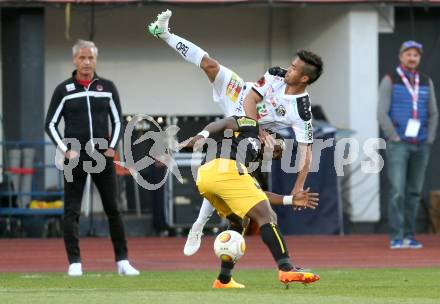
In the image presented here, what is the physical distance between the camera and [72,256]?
13391 millimetres

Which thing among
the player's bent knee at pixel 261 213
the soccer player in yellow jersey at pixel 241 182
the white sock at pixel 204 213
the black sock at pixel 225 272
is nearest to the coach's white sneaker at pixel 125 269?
the white sock at pixel 204 213

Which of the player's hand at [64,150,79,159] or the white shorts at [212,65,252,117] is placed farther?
the white shorts at [212,65,252,117]

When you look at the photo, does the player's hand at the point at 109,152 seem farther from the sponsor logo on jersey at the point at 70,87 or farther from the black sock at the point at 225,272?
the black sock at the point at 225,272

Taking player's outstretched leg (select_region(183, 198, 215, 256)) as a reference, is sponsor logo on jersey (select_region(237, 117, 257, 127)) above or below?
above

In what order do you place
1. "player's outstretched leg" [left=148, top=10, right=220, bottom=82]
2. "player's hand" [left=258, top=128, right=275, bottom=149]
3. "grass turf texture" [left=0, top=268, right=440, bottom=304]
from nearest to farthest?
"grass turf texture" [left=0, top=268, right=440, bottom=304] → "player's hand" [left=258, top=128, right=275, bottom=149] → "player's outstretched leg" [left=148, top=10, right=220, bottom=82]

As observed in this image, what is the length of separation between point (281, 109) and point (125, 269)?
8.72ft

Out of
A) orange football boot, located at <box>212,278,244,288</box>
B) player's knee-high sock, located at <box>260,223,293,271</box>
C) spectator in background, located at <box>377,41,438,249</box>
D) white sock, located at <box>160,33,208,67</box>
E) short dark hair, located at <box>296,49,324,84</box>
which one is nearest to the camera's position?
player's knee-high sock, located at <box>260,223,293,271</box>

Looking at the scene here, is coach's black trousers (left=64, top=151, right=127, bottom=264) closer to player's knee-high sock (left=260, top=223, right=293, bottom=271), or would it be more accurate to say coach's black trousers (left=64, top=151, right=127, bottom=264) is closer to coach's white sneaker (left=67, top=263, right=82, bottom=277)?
coach's white sneaker (left=67, top=263, right=82, bottom=277)

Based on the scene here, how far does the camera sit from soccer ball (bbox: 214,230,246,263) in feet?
35.8

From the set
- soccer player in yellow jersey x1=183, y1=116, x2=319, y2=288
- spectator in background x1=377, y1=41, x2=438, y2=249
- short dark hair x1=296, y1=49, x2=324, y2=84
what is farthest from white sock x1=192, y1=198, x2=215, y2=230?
spectator in background x1=377, y1=41, x2=438, y2=249

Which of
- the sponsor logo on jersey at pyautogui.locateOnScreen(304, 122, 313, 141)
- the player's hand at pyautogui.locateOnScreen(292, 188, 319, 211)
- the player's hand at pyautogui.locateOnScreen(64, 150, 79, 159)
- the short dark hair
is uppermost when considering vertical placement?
the short dark hair

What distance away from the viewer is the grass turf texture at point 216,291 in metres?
9.87

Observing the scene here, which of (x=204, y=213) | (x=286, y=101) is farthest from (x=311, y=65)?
(x=204, y=213)

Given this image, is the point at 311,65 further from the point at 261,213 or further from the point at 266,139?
the point at 261,213
